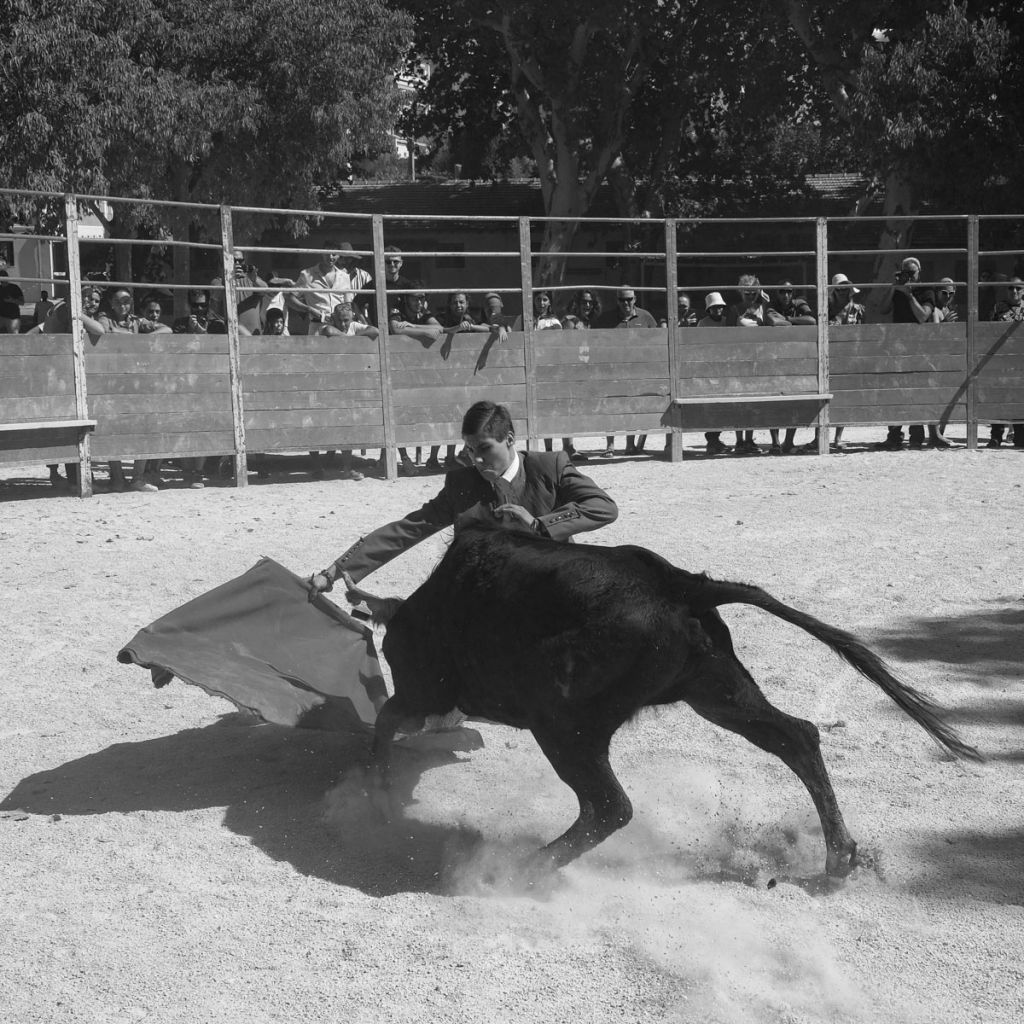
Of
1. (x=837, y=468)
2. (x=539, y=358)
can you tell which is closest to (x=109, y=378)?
(x=539, y=358)

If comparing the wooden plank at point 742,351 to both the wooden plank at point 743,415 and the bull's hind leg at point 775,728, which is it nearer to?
the wooden plank at point 743,415

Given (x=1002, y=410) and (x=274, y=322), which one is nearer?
(x=274, y=322)

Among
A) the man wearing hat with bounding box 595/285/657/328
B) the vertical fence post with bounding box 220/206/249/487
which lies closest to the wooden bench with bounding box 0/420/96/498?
the vertical fence post with bounding box 220/206/249/487

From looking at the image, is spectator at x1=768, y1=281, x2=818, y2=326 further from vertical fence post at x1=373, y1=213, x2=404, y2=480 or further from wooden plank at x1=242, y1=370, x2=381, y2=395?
wooden plank at x1=242, y1=370, x2=381, y2=395

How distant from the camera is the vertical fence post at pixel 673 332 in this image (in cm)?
1326

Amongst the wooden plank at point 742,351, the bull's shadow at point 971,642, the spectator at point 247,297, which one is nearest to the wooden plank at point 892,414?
the wooden plank at point 742,351

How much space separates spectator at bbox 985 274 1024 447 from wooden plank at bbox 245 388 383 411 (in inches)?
264

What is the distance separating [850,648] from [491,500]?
148cm

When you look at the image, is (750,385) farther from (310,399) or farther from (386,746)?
(386,746)

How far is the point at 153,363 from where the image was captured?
11.4 m

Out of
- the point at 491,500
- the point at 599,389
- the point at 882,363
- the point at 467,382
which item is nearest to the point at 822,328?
the point at 882,363

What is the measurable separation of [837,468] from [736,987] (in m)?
9.44

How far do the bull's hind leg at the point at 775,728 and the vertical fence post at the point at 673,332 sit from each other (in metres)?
9.33

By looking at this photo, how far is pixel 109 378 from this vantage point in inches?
441
